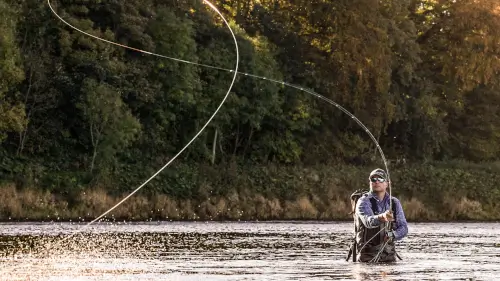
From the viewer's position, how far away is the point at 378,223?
930 inches

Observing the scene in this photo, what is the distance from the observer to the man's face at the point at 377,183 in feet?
77.7

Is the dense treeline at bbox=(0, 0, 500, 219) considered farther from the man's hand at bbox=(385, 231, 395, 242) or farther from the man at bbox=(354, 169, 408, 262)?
the man's hand at bbox=(385, 231, 395, 242)

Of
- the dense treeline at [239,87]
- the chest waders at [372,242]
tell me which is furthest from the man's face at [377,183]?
the dense treeline at [239,87]

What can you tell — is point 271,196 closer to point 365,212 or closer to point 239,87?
point 239,87

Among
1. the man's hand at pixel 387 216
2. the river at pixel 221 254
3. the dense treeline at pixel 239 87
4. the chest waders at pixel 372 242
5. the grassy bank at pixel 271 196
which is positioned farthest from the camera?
the dense treeline at pixel 239 87

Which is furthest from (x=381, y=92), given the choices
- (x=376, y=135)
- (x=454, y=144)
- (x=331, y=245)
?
(x=331, y=245)

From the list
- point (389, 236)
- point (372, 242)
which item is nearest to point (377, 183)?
point (389, 236)

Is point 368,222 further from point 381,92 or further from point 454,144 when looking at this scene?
point 454,144

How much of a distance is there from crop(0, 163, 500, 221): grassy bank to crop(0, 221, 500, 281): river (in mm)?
6165

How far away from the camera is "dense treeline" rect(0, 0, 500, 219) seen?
180 ft

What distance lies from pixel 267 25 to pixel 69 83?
12967 millimetres

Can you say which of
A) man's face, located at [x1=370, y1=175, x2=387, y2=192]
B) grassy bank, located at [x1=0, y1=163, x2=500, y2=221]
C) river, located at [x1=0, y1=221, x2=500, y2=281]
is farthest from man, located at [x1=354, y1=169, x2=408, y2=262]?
grassy bank, located at [x1=0, y1=163, x2=500, y2=221]

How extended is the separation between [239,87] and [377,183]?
38.9 m

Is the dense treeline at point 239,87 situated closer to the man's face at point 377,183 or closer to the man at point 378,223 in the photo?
the man at point 378,223
